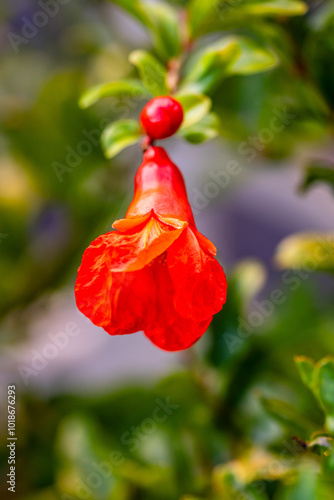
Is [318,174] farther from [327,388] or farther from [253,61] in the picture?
[327,388]

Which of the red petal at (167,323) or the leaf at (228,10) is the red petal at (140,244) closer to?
the red petal at (167,323)

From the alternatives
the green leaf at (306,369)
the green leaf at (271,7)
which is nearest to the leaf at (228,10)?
the green leaf at (271,7)

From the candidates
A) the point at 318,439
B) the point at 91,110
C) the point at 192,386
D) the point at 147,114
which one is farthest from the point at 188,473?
the point at 91,110

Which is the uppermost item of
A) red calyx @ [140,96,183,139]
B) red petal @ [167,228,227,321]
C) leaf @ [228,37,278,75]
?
red calyx @ [140,96,183,139]

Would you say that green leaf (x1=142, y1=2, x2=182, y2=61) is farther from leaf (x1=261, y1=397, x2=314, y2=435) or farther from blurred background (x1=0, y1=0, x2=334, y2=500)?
leaf (x1=261, y1=397, x2=314, y2=435)

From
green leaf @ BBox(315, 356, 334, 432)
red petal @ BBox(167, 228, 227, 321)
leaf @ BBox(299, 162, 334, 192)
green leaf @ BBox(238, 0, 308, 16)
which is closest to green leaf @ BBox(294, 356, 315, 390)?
green leaf @ BBox(315, 356, 334, 432)
